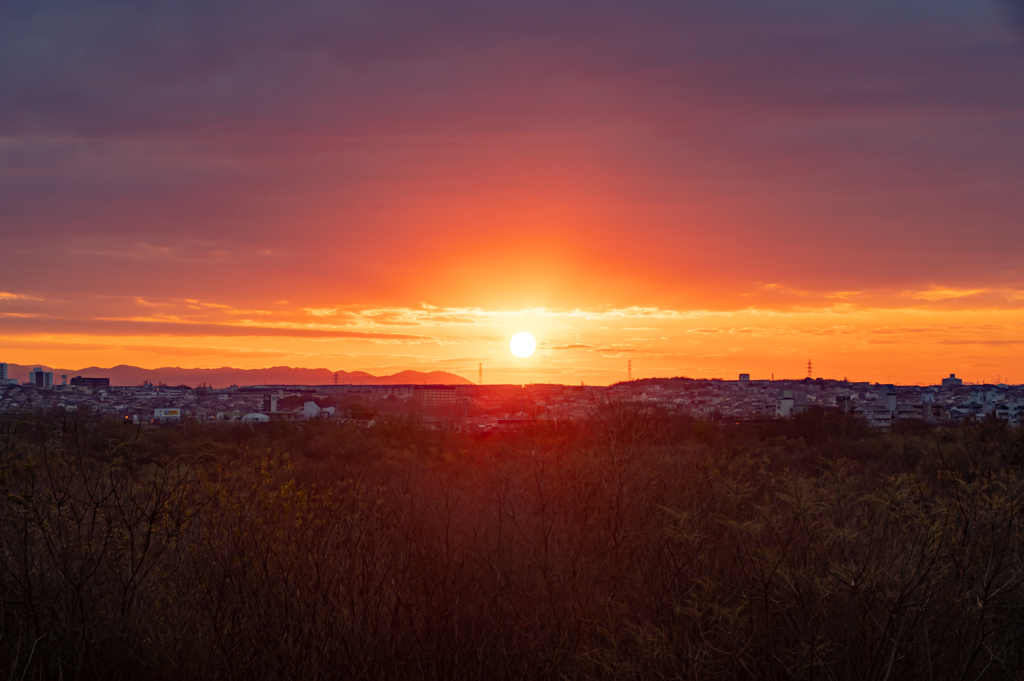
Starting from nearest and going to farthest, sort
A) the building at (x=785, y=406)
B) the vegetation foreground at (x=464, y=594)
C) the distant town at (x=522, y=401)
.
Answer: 1. the vegetation foreground at (x=464, y=594)
2. the distant town at (x=522, y=401)
3. the building at (x=785, y=406)

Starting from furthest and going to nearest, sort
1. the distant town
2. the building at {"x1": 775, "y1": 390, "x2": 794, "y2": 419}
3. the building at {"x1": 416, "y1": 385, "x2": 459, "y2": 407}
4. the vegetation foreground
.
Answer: the building at {"x1": 416, "y1": 385, "x2": 459, "y2": 407}, the building at {"x1": 775, "y1": 390, "x2": 794, "y2": 419}, the distant town, the vegetation foreground

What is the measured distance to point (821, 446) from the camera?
115 ft

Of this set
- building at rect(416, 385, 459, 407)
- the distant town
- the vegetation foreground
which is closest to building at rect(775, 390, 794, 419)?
the distant town

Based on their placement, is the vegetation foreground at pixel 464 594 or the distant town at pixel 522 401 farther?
the distant town at pixel 522 401

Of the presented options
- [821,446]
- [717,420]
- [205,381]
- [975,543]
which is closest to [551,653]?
[975,543]

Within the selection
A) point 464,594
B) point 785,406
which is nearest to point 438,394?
point 785,406

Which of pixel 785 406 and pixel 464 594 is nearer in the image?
pixel 464 594

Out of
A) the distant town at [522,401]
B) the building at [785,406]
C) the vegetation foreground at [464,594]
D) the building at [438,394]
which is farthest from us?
the building at [438,394]

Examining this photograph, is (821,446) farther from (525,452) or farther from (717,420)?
(525,452)

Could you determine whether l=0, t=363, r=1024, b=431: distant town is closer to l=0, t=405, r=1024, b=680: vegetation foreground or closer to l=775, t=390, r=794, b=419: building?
l=775, t=390, r=794, b=419: building

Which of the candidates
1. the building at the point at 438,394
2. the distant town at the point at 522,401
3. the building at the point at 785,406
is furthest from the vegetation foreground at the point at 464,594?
the building at the point at 438,394

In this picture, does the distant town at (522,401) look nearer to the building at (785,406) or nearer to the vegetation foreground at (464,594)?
the building at (785,406)

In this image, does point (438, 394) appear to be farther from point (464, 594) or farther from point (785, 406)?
point (464, 594)

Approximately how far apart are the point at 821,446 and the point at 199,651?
33461mm
